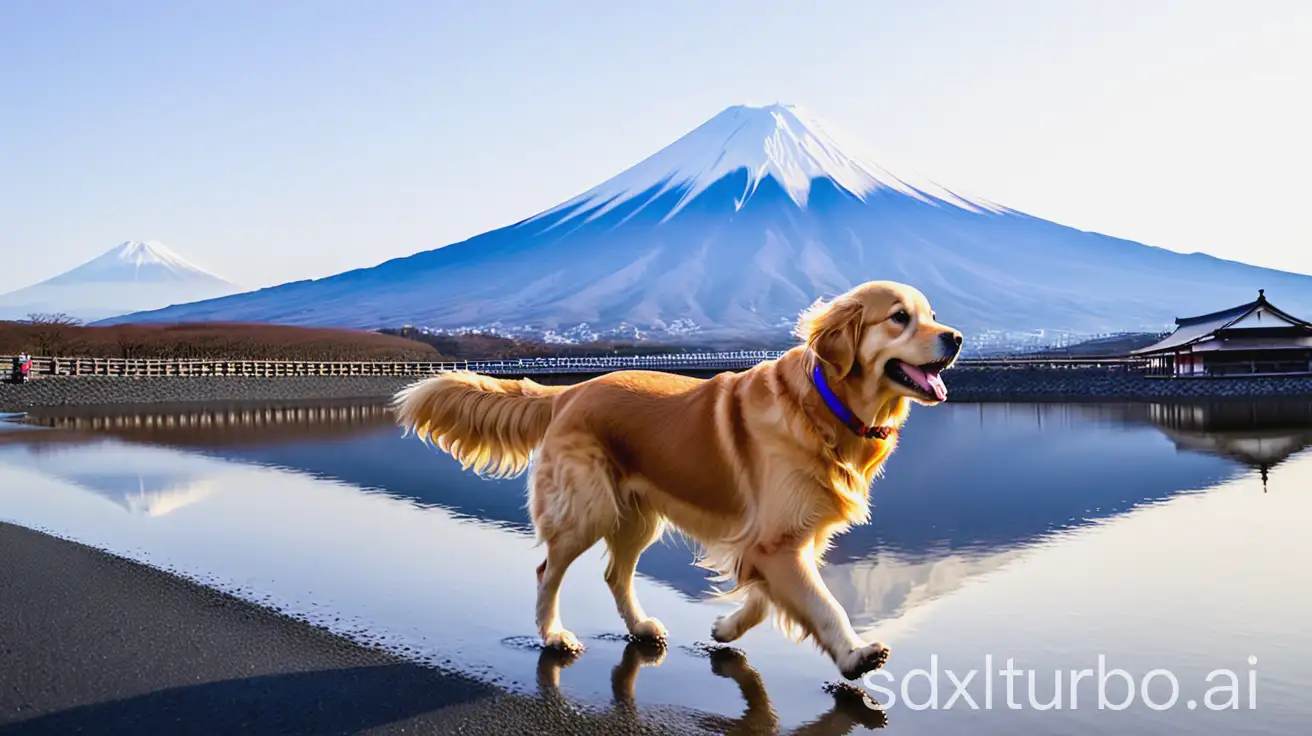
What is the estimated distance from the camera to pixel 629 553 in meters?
5.34

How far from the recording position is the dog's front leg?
418cm

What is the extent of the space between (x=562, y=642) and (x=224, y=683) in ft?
4.52

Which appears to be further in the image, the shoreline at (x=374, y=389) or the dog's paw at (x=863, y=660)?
the shoreline at (x=374, y=389)

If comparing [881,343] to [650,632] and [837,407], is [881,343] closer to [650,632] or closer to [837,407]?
[837,407]

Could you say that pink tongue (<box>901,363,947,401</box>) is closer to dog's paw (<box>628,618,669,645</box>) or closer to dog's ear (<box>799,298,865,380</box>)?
dog's ear (<box>799,298,865,380</box>)

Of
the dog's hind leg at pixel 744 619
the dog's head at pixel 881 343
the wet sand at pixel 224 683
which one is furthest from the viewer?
the dog's hind leg at pixel 744 619

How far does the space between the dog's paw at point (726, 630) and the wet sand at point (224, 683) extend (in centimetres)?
82

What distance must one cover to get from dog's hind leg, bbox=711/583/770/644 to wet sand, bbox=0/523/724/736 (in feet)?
2.65

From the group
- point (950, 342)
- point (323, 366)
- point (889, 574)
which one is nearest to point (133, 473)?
point (889, 574)

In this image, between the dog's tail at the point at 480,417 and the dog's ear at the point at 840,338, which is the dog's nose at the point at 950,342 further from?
the dog's tail at the point at 480,417

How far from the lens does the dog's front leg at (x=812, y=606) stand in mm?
4184

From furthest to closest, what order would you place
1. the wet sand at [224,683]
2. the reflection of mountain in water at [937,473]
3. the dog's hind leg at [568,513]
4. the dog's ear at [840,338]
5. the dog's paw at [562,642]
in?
the reflection of mountain in water at [937,473]
the dog's hind leg at [568,513]
the dog's paw at [562,642]
the dog's ear at [840,338]
the wet sand at [224,683]

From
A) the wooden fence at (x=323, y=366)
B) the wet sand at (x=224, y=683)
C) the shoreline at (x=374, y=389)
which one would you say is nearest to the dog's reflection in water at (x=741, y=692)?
the wet sand at (x=224, y=683)

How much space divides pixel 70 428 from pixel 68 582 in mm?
19876
